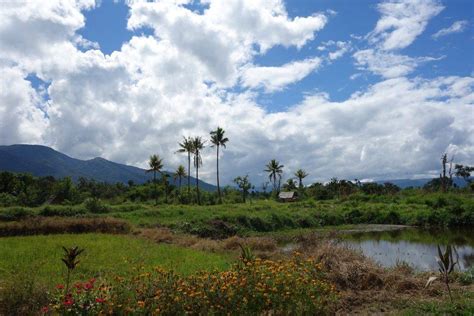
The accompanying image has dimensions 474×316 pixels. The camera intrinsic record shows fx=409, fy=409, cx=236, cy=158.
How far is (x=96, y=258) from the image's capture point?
1508 centimetres

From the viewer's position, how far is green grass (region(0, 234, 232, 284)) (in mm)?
12195

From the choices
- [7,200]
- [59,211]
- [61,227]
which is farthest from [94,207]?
[7,200]

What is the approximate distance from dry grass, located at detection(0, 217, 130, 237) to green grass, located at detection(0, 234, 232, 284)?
4218 millimetres

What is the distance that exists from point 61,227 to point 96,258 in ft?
36.5

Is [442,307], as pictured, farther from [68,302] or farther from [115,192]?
[115,192]

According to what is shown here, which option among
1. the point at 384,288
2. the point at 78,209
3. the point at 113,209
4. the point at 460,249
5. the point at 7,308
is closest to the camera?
the point at 7,308

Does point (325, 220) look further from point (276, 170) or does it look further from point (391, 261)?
point (276, 170)

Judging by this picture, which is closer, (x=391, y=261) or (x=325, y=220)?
(x=391, y=261)

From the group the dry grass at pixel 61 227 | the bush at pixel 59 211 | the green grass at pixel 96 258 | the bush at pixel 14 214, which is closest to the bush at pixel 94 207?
the bush at pixel 59 211

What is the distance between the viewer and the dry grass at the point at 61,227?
23.9 m

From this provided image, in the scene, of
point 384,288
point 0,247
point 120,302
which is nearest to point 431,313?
point 384,288

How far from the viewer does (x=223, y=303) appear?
679cm

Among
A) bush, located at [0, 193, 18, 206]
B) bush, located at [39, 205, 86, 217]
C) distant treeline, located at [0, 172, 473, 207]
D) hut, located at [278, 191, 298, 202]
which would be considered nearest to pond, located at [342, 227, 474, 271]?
bush, located at [39, 205, 86, 217]

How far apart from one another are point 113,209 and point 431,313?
3811 centimetres
